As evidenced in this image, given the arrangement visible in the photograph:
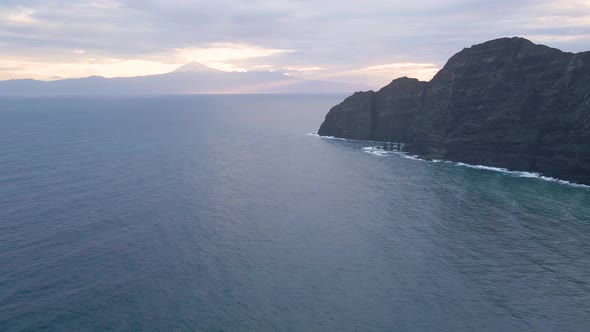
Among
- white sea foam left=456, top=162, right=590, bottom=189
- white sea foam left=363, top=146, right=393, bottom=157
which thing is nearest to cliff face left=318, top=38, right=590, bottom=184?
white sea foam left=456, top=162, right=590, bottom=189

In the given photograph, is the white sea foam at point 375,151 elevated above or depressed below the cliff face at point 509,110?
below

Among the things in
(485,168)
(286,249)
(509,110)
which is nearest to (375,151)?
(485,168)

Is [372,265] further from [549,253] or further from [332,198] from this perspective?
[332,198]

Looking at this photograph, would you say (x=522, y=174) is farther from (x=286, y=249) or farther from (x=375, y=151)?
(x=286, y=249)

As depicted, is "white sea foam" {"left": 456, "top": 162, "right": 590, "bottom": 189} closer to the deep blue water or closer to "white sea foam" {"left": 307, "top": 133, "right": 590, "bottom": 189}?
"white sea foam" {"left": 307, "top": 133, "right": 590, "bottom": 189}

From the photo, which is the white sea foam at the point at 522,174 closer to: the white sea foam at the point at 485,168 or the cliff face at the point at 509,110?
the white sea foam at the point at 485,168

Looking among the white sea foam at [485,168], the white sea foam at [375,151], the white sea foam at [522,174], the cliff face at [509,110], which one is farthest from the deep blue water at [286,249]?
the white sea foam at [375,151]

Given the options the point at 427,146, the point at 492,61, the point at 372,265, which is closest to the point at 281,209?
the point at 372,265
